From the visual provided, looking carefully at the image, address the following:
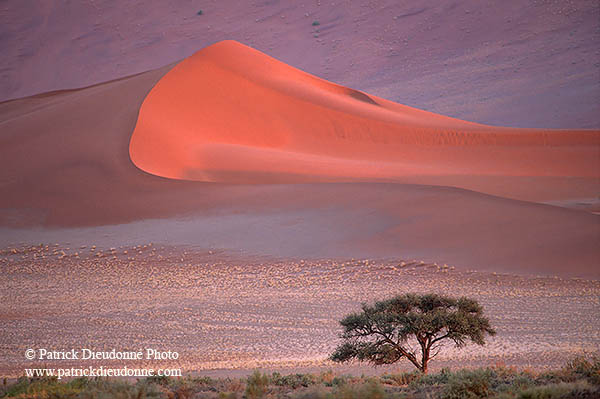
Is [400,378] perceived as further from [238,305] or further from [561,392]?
[238,305]

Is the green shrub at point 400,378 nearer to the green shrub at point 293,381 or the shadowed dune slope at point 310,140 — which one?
the green shrub at point 293,381

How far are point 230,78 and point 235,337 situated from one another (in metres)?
25.0

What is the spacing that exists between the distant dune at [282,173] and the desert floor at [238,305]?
1290mm

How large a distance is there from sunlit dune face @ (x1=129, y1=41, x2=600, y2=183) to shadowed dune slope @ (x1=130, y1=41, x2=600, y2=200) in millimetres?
62

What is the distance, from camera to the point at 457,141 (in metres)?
34.1

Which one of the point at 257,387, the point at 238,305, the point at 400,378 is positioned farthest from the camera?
the point at 238,305

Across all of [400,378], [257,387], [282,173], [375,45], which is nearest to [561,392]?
[400,378]

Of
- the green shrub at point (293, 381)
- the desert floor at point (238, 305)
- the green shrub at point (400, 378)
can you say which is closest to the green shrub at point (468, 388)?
the green shrub at point (400, 378)

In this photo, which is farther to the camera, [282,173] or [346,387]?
[282,173]

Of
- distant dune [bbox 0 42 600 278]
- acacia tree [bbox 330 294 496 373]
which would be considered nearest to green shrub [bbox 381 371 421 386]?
acacia tree [bbox 330 294 496 373]

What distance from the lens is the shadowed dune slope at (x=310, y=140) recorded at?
25.9 meters

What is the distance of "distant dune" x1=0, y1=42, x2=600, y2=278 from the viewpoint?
17.5 m

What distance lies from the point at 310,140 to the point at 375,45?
124 feet

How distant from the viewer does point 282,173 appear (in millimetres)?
25375
